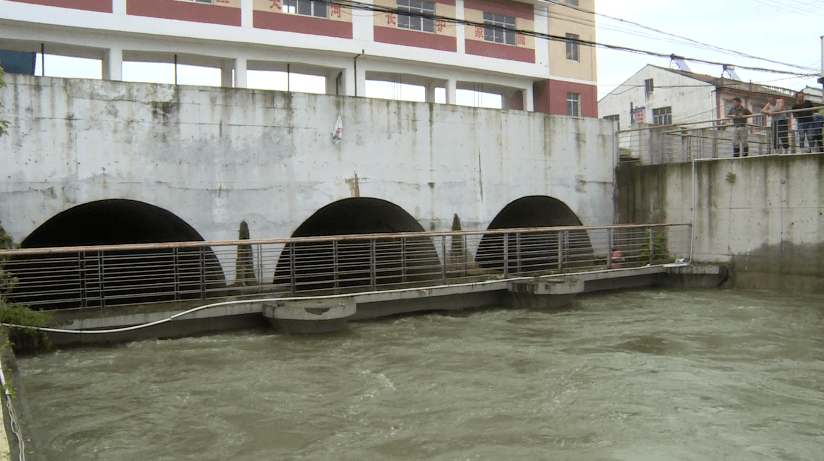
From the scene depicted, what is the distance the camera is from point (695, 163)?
50.1 ft

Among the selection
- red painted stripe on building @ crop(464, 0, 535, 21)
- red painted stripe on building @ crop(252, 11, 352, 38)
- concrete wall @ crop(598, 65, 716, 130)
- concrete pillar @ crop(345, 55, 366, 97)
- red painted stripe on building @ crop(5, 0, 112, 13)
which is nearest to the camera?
red painted stripe on building @ crop(5, 0, 112, 13)

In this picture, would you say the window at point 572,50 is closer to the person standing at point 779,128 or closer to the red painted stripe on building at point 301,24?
the red painted stripe on building at point 301,24

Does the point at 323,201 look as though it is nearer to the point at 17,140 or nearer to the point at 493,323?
the point at 493,323

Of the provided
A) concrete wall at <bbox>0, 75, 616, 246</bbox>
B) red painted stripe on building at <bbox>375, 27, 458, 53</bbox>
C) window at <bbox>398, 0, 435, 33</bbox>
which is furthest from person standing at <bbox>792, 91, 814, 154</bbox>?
window at <bbox>398, 0, 435, 33</bbox>

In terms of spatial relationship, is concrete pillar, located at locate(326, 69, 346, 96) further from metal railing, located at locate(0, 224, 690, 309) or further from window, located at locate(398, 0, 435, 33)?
metal railing, located at locate(0, 224, 690, 309)

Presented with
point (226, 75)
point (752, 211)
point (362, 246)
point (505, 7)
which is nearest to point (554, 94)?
point (505, 7)

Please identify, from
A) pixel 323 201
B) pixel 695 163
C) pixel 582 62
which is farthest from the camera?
pixel 582 62

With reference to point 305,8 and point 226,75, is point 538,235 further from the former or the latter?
point 226,75

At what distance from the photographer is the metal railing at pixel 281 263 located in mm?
9367

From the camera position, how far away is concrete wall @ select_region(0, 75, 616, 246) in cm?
1016

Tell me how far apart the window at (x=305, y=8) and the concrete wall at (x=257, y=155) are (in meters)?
7.03

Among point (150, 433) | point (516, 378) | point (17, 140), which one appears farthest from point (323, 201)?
point (150, 433)

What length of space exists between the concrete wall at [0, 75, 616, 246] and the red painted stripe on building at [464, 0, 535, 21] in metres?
8.13

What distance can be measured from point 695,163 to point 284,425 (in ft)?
40.4
